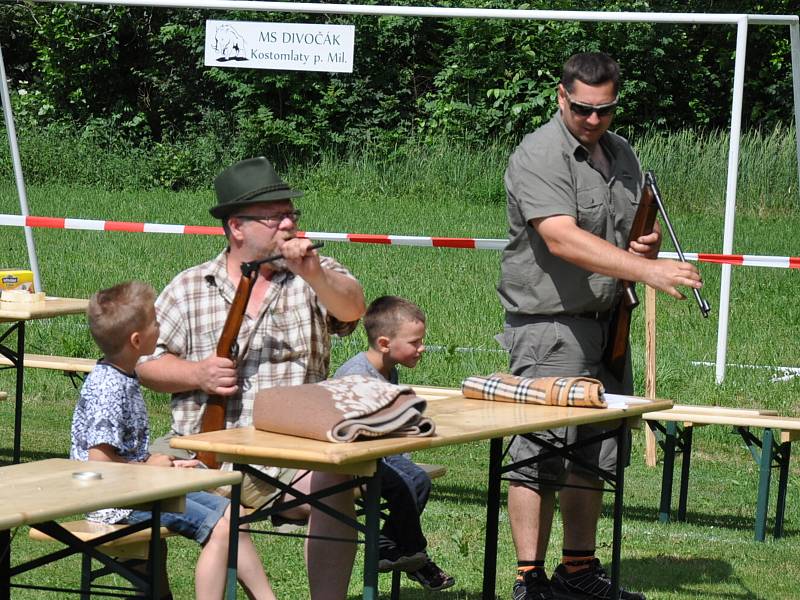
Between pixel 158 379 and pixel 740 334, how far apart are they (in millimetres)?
6363

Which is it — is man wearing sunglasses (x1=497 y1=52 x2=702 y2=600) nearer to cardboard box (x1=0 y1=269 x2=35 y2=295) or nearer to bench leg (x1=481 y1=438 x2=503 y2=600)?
bench leg (x1=481 y1=438 x2=503 y2=600)

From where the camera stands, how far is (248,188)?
459 centimetres

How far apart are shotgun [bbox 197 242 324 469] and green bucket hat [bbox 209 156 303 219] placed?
0.72ft

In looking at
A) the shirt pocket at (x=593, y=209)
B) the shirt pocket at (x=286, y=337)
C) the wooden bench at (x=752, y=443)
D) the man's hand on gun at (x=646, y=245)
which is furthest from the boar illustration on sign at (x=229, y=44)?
the shirt pocket at (x=286, y=337)

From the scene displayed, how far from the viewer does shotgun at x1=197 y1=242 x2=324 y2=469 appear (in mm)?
4359

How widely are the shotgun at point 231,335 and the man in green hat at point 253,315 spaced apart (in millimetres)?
46

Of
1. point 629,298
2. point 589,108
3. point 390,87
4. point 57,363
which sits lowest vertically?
point 57,363

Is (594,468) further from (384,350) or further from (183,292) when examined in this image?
(183,292)

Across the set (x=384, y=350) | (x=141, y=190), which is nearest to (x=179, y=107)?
(x=141, y=190)

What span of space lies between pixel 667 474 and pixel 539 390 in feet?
7.86

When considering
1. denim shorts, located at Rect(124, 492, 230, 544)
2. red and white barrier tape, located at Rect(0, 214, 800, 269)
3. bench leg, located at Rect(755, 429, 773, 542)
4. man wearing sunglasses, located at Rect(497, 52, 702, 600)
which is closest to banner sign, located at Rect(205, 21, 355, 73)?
red and white barrier tape, located at Rect(0, 214, 800, 269)

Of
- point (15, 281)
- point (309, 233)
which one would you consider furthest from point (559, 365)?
point (309, 233)

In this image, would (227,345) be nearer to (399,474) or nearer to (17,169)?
(399,474)

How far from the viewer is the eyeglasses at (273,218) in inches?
182
